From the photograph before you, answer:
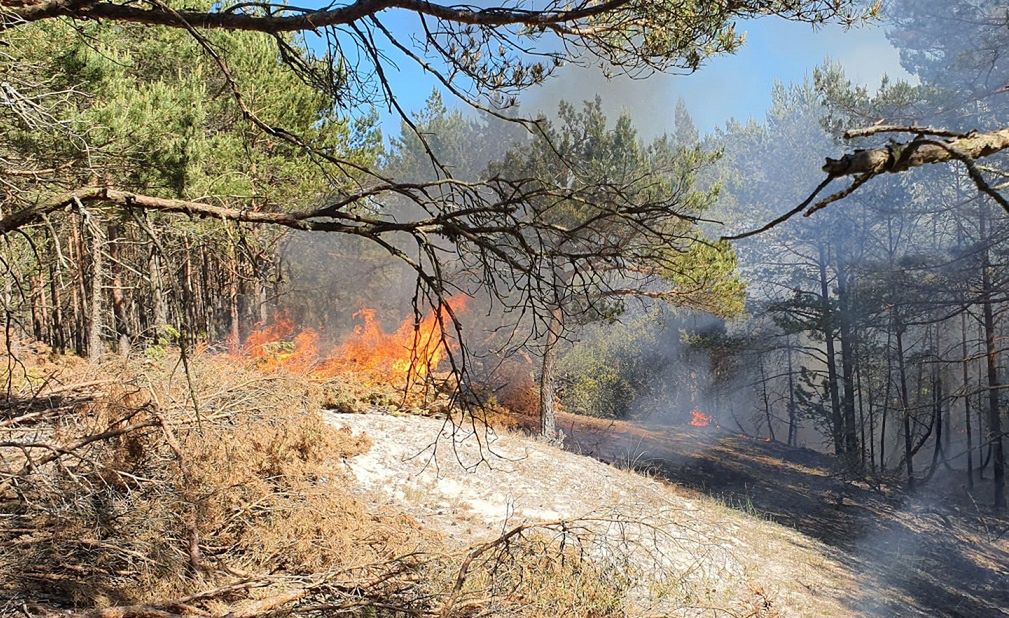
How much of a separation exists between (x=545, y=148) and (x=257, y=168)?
619cm

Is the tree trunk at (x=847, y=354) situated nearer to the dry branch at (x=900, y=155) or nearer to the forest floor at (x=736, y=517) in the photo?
the forest floor at (x=736, y=517)

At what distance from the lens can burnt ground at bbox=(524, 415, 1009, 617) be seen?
10695 millimetres

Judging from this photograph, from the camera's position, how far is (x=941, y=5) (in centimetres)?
1820

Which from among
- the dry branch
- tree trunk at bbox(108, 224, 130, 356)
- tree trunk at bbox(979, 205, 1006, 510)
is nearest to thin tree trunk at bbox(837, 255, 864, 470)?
tree trunk at bbox(979, 205, 1006, 510)

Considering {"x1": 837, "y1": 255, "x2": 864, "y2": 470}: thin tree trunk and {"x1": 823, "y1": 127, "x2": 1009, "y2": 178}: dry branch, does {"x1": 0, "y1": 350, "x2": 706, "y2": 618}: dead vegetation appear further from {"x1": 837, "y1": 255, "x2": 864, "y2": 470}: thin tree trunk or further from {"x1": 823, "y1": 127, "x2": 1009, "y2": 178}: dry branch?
{"x1": 837, "y1": 255, "x2": 864, "y2": 470}: thin tree trunk

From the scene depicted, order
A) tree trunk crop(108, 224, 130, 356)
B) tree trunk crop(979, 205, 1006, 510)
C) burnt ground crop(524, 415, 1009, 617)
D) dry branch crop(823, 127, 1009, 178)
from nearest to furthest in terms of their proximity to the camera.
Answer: dry branch crop(823, 127, 1009, 178)
burnt ground crop(524, 415, 1009, 617)
tree trunk crop(108, 224, 130, 356)
tree trunk crop(979, 205, 1006, 510)

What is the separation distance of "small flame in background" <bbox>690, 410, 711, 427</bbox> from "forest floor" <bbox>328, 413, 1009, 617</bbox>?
11.8 m

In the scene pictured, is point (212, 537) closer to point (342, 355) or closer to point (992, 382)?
point (342, 355)

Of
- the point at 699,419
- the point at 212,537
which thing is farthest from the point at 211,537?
the point at 699,419

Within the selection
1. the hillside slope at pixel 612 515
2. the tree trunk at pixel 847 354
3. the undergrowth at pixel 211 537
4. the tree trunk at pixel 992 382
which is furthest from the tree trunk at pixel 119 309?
the tree trunk at pixel 847 354

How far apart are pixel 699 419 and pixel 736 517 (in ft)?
62.6

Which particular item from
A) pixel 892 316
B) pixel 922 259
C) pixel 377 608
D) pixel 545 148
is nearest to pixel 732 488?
pixel 892 316

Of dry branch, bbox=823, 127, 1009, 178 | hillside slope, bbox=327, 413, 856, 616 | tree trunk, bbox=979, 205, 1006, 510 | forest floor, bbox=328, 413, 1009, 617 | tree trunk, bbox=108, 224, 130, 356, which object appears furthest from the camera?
tree trunk, bbox=979, 205, 1006, 510

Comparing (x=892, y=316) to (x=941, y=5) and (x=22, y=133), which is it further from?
(x=22, y=133)
